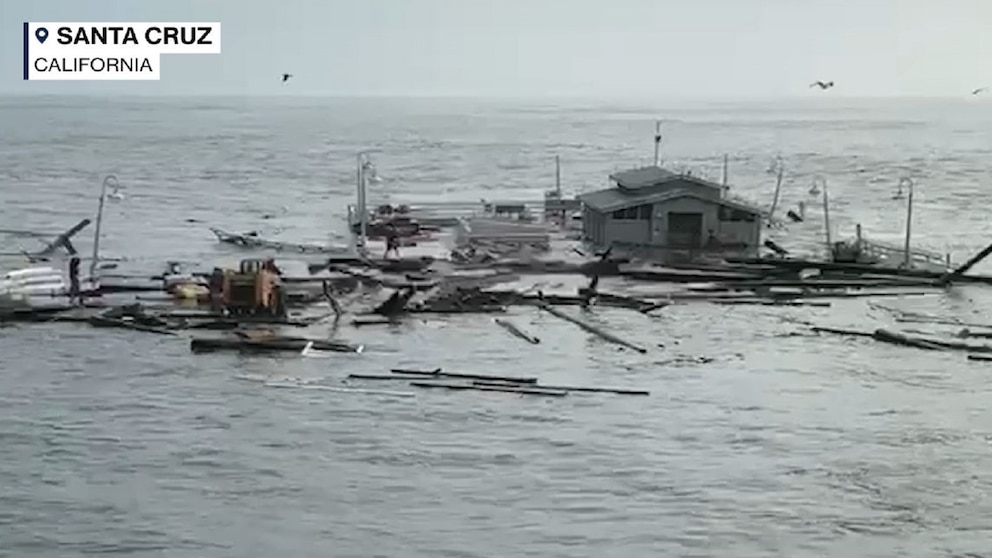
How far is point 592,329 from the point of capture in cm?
2689

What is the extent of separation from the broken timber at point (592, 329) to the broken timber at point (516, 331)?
3.68 ft

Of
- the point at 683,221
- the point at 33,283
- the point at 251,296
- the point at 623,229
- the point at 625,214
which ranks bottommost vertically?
the point at 33,283

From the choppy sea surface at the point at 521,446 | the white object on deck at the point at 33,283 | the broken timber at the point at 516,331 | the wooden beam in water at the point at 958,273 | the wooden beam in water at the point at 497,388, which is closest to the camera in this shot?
the choppy sea surface at the point at 521,446

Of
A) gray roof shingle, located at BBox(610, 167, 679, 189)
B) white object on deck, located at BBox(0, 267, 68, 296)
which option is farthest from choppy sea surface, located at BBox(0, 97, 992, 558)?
gray roof shingle, located at BBox(610, 167, 679, 189)

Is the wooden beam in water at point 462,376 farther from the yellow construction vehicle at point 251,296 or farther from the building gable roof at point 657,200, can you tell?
the building gable roof at point 657,200

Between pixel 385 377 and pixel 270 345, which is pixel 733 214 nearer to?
pixel 270 345

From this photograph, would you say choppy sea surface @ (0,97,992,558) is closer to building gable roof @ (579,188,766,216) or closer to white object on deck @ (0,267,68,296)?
white object on deck @ (0,267,68,296)

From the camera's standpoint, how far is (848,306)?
98.3 feet

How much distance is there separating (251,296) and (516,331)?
460 centimetres

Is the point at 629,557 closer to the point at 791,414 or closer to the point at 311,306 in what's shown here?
the point at 791,414

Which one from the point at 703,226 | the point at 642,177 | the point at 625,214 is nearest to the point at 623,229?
the point at 625,214

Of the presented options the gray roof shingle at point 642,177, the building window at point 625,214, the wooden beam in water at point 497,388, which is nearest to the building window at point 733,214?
the gray roof shingle at point 642,177

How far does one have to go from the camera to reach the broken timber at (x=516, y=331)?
26062 mm

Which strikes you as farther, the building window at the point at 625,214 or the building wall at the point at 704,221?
the building window at the point at 625,214
